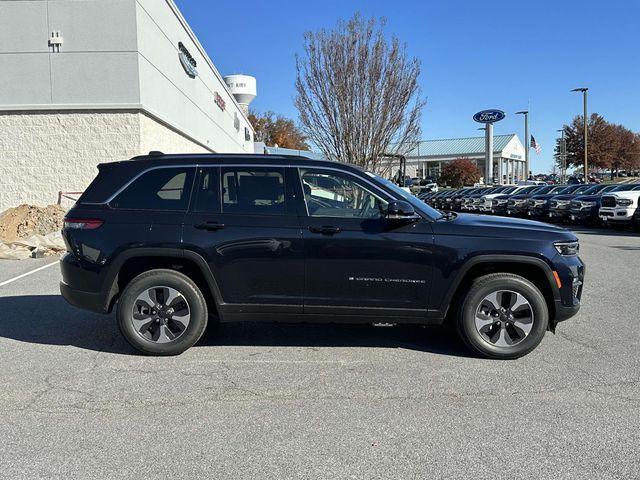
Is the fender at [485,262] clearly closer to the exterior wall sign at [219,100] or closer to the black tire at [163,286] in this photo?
the black tire at [163,286]

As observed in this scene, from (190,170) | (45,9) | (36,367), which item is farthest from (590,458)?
(45,9)

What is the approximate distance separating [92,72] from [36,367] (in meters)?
15.0

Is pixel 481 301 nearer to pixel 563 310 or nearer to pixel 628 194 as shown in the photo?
pixel 563 310

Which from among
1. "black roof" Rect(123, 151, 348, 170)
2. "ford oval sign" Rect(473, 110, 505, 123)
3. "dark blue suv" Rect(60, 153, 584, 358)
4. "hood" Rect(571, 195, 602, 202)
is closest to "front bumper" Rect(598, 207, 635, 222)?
"hood" Rect(571, 195, 602, 202)

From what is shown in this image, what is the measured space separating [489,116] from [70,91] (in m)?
40.9

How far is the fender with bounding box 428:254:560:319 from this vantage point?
5.00 metres

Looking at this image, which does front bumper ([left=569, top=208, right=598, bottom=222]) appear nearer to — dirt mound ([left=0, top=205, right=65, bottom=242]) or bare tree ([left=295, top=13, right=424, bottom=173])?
bare tree ([left=295, top=13, right=424, bottom=173])

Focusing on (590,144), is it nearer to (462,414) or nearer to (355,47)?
(355,47)

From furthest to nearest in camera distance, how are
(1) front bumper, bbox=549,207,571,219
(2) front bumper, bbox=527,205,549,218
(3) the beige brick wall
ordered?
(2) front bumper, bbox=527,205,549,218 → (1) front bumper, bbox=549,207,571,219 → (3) the beige brick wall

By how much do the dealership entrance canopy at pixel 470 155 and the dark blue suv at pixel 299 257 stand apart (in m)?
79.6

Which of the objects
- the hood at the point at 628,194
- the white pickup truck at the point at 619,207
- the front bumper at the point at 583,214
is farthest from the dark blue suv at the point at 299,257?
the front bumper at the point at 583,214

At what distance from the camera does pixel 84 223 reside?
5281 millimetres

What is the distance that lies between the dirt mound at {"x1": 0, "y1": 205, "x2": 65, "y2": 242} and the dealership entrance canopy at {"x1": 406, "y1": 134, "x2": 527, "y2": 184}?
71.3 metres

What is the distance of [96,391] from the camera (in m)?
4.42
